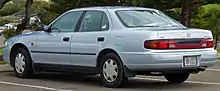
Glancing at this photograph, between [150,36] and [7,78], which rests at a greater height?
[150,36]

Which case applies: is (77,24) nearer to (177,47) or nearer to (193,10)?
(177,47)

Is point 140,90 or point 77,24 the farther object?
point 77,24

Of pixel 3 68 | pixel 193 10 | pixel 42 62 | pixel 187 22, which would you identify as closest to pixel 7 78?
pixel 42 62

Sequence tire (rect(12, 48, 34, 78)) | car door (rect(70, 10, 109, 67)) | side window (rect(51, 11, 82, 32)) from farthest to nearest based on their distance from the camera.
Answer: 1. tire (rect(12, 48, 34, 78))
2. side window (rect(51, 11, 82, 32))
3. car door (rect(70, 10, 109, 67))

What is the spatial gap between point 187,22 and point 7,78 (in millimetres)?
17218

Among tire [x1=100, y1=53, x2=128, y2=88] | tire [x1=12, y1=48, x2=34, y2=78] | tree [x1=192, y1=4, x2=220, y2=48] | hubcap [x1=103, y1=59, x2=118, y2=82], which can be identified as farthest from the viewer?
tree [x1=192, y1=4, x2=220, y2=48]

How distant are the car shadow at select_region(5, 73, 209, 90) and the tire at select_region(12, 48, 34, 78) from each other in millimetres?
321

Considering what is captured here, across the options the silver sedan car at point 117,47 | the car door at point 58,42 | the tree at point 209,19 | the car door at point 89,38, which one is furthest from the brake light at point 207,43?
the tree at point 209,19

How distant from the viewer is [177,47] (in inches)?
378

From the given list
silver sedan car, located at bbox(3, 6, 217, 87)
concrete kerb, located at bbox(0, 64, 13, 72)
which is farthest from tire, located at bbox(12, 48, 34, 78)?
concrete kerb, located at bbox(0, 64, 13, 72)

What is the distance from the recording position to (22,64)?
39.0ft

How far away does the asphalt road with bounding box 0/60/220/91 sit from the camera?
1010cm

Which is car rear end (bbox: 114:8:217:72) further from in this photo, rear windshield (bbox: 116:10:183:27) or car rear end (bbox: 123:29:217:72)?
rear windshield (bbox: 116:10:183:27)

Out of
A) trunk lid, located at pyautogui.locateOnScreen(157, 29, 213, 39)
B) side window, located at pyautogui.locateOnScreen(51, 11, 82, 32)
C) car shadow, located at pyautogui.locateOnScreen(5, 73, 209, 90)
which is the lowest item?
car shadow, located at pyautogui.locateOnScreen(5, 73, 209, 90)
